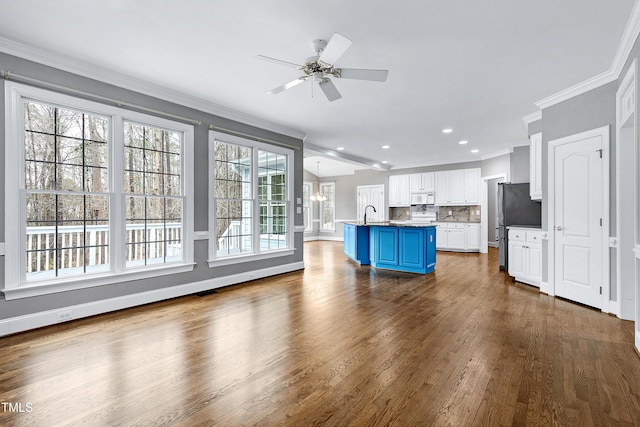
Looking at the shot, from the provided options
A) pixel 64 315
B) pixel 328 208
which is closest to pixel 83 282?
pixel 64 315

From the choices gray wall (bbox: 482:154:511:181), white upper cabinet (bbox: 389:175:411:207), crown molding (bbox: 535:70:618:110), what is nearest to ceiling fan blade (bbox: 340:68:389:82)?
crown molding (bbox: 535:70:618:110)

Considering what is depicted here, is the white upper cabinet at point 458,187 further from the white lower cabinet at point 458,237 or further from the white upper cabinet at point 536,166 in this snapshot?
the white upper cabinet at point 536,166

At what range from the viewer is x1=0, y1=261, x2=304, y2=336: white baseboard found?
3016 mm

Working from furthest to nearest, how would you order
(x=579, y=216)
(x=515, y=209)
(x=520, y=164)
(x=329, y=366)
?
(x=520, y=164) < (x=515, y=209) < (x=579, y=216) < (x=329, y=366)

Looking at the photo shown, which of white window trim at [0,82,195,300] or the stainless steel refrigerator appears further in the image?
the stainless steel refrigerator

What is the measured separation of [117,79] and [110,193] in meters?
1.33

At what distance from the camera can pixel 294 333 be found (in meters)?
3.01

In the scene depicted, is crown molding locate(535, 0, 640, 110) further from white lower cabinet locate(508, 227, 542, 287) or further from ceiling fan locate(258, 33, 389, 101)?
ceiling fan locate(258, 33, 389, 101)

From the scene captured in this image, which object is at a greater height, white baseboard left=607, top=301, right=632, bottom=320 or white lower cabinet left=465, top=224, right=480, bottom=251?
white lower cabinet left=465, top=224, right=480, bottom=251

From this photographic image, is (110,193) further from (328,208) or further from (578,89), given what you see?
(328,208)

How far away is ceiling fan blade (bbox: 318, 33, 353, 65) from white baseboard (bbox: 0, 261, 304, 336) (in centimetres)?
347

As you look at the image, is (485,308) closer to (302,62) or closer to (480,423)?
(480,423)

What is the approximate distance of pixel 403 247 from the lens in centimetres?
592

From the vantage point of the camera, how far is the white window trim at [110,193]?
117 inches
